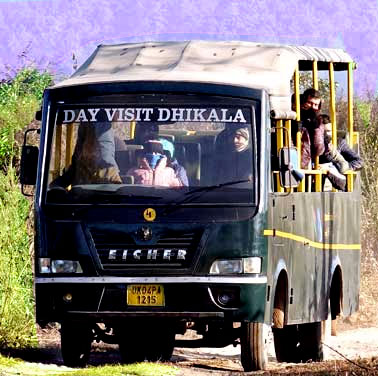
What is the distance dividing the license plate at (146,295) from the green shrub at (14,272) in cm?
326

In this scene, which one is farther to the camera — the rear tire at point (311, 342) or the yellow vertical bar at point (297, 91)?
the rear tire at point (311, 342)

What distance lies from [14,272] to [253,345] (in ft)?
12.8

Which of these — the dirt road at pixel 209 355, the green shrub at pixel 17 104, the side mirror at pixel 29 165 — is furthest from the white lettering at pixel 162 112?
the green shrub at pixel 17 104

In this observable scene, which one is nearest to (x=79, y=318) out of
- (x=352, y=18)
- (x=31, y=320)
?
(x=31, y=320)

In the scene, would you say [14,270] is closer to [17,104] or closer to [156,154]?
[156,154]

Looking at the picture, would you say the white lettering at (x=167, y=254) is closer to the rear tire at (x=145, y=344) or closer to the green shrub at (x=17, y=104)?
the rear tire at (x=145, y=344)

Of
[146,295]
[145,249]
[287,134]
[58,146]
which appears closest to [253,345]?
[146,295]

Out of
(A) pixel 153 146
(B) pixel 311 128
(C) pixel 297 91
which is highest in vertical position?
(C) pixel 297 91

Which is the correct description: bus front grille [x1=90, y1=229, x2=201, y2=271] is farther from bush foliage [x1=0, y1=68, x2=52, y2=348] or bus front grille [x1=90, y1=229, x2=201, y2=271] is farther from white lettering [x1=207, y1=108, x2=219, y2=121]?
bush foliage [x1=0, y1=68, x2=52, y2=348]

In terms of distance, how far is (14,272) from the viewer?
20.1m

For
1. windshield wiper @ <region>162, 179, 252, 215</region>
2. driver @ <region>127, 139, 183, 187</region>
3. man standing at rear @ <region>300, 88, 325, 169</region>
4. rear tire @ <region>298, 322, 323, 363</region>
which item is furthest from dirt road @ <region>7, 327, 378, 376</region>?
man standing at rear @ <region>300, 88, 325, 169</region>

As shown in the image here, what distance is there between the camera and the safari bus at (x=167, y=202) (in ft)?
54.2

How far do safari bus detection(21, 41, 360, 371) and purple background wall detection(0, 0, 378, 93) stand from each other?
71.7 metres

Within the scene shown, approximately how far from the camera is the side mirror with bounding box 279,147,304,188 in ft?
55.2
